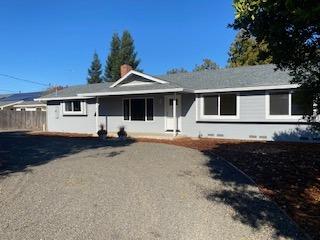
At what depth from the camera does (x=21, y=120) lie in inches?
1475

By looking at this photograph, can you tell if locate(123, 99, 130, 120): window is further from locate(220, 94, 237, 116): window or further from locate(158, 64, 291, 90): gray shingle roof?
locate(220, 94, 237, 116): window

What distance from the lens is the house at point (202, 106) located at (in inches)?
765

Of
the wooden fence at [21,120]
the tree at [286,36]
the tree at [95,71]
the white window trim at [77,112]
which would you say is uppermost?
the tree at [95,71]

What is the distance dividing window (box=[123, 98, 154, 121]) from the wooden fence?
13201 millimetres

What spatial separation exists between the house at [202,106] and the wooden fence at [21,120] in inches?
328

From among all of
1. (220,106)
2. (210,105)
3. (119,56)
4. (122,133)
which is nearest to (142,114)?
(122,133)

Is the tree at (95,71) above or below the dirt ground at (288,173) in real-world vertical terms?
above

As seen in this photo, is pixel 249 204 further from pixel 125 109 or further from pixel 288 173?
pixel 125 109

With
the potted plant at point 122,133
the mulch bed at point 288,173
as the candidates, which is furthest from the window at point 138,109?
the mulch bed at point 288,173

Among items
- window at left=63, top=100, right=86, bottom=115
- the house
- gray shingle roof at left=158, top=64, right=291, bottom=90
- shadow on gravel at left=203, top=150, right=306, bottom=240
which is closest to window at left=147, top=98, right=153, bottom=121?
the house

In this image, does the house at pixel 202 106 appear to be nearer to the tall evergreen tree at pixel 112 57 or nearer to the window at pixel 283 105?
the window at pixel 283 105

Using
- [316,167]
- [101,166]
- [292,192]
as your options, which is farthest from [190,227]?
[316,167]

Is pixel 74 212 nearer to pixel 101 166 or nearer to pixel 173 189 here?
pixel 173 189

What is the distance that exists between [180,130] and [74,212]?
16686 millimetres
